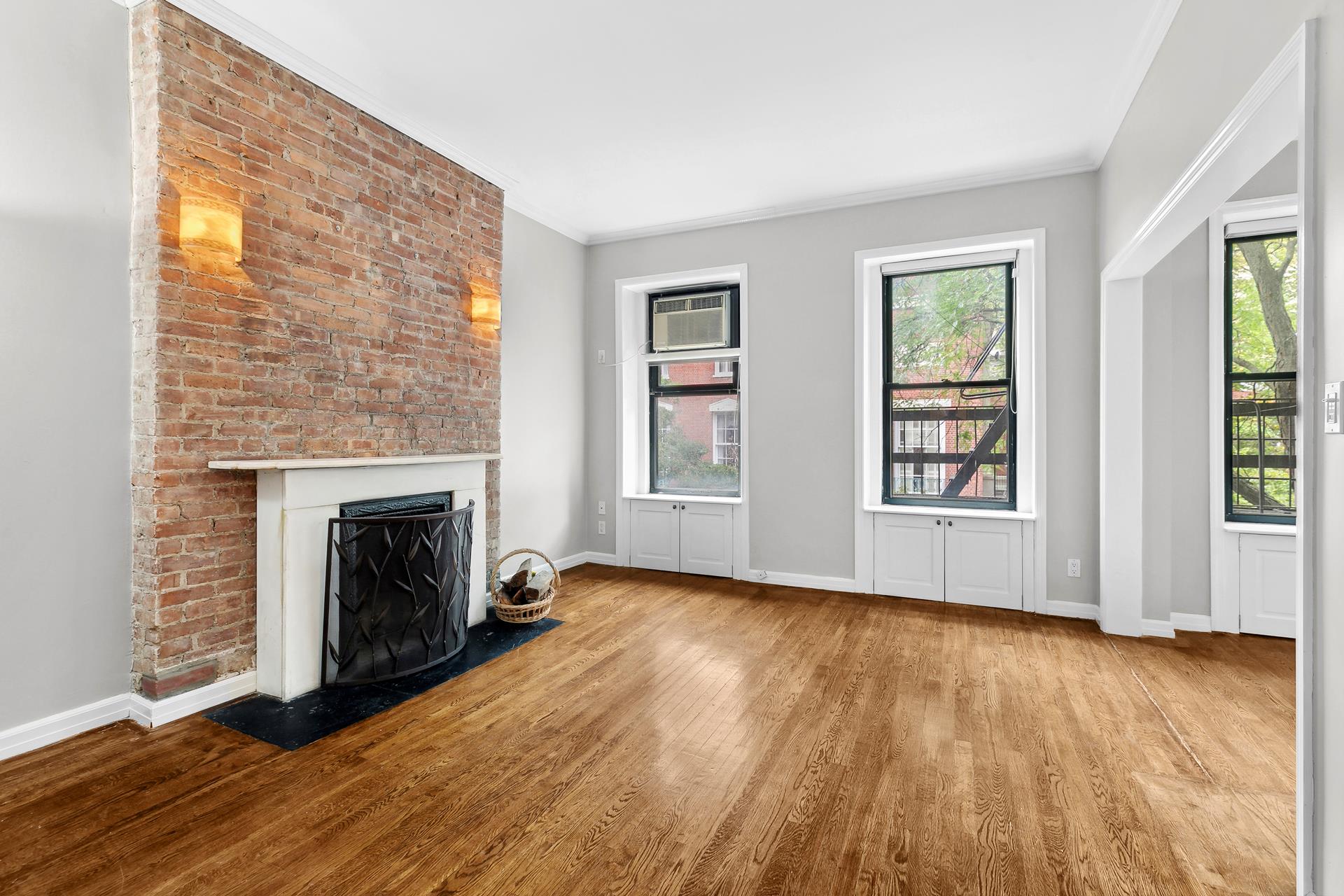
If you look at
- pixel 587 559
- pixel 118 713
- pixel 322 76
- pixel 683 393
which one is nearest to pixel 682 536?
pixel 587 559

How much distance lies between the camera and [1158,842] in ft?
5.69

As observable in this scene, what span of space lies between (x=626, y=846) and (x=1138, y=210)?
3427 millimetres

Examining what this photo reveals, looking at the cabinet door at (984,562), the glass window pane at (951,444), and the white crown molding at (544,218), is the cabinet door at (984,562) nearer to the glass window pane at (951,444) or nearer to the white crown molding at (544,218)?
the glass window pane at (951,444)

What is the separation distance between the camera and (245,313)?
2.66 m

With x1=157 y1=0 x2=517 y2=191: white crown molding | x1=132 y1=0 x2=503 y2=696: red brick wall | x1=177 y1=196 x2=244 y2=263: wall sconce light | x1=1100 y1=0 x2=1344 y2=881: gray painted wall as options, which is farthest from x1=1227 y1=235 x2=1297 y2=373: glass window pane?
x1=177 y1=196 x2=244 y2=263: wall sconce light

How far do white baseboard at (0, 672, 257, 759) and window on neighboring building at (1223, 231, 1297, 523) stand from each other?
5.37 metres

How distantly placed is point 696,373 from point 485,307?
1.92 meters

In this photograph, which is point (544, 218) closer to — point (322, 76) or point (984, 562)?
point (322, 76)

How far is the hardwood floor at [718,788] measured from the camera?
1610mm

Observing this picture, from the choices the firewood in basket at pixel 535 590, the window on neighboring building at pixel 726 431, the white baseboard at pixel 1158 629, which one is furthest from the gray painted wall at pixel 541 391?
the white baseboard at pixel 1158 629

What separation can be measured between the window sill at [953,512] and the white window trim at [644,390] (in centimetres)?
101

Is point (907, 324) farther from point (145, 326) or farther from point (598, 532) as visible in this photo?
point (145, 326)

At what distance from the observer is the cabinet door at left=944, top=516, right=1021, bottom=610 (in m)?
4.00

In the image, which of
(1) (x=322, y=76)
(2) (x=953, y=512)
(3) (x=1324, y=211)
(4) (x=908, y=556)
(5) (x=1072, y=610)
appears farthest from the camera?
(4) (x=908, y=556)
